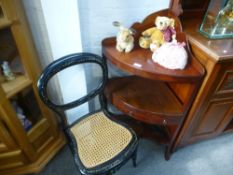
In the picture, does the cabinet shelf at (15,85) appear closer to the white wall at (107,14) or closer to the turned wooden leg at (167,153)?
the white wall at (107,14)

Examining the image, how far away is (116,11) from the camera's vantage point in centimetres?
110

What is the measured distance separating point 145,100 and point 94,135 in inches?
15.3

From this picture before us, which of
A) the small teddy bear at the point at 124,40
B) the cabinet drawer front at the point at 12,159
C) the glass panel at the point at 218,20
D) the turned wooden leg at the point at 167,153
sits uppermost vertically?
the glass panel at the point at 218,20

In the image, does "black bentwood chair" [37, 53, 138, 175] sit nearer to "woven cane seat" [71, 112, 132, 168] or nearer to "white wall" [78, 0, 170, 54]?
"woven cane seat" [71, 112, 132, 168]

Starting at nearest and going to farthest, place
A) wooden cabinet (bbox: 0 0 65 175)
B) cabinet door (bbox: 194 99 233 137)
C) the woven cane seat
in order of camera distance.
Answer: wooden cabinet (bbox: 0 0 65 175), the woven cane seat, cabinet door (bbox: 194 99 233 137)

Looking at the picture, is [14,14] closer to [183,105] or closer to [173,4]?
[173,4]

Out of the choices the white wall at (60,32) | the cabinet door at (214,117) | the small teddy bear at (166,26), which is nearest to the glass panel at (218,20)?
the small teddy bear at (166,26)

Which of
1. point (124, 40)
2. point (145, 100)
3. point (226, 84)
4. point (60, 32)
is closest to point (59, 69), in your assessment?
point (60, 32)

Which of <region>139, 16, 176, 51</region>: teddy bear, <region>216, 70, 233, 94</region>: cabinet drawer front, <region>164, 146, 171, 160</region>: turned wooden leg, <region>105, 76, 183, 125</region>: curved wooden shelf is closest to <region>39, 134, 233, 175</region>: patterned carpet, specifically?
<region>164, 146, 171, 160</region>: turned wooden leg

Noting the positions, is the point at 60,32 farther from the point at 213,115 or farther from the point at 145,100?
the point at 213,115

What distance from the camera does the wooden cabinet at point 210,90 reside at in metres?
0.88

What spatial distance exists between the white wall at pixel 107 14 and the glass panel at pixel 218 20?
10.6 inches

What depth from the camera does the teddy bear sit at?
3.32 feet

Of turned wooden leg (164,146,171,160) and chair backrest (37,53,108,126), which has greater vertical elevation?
chair backrest (37,53,108,126)
